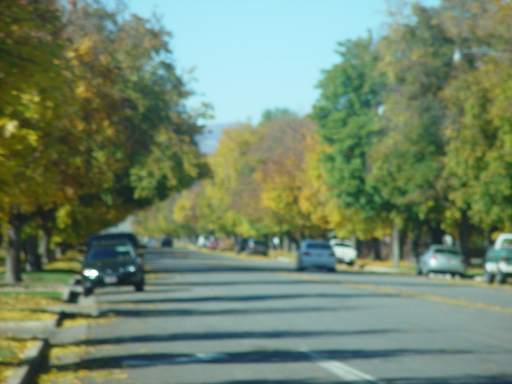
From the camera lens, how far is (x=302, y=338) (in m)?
14.0

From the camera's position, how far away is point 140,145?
35906mm

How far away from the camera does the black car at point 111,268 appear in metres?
24.9

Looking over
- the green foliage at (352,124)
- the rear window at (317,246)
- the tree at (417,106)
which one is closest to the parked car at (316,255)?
the rear window at (317,246)

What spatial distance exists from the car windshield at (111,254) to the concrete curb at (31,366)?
41.0 ft

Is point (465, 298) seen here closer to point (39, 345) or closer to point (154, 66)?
point (39, 345)

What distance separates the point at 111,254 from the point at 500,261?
16.3 meters

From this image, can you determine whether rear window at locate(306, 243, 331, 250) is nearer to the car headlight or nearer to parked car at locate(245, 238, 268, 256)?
the car headlight

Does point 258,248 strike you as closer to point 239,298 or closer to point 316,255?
point 316,255

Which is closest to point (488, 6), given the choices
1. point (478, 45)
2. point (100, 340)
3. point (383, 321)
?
point (478, 45)

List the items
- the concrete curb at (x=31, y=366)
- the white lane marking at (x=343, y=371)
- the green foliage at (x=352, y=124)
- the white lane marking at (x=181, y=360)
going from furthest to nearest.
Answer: the green foliage at (x=352, y=124) → the white lane marking at (x=181, y=360) → the white lane marking at (x=343, y=371) → the concrete curb at (x=31, y=366)

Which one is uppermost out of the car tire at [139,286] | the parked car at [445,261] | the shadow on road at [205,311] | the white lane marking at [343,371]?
the parked car at [445,261]

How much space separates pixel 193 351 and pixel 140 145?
24171mm

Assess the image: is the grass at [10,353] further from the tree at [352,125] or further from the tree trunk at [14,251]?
the tree at [352,125]

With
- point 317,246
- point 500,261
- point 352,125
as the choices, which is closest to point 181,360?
point 500,261
